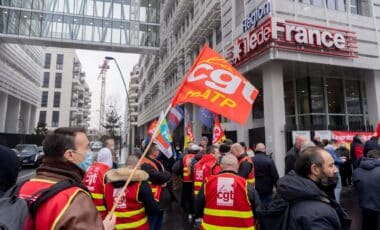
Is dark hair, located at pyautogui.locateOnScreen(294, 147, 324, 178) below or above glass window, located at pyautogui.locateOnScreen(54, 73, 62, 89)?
below

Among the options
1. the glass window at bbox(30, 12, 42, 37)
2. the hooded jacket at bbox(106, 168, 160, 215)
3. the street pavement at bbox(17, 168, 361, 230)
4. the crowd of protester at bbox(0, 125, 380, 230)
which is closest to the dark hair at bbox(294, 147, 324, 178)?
the crowd of protester at bbox(0, 125, 380, 230)

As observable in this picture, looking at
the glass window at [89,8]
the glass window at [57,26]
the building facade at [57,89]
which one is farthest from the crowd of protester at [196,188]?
the building facade at [57,89]

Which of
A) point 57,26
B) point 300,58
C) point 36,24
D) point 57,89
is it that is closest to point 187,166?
point 300,58

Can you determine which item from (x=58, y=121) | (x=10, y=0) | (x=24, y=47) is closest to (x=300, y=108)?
(x=10, y=0)

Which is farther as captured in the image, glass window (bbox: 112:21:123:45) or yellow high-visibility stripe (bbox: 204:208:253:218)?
glass window (bbox: 112:21:123:45)

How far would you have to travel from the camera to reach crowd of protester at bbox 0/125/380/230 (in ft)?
5.66

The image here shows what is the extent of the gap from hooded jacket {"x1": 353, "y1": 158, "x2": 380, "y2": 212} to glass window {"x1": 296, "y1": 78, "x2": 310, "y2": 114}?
12370 millimetres

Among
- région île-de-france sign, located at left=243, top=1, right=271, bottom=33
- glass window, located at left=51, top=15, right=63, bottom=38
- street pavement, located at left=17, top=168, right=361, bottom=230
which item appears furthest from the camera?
glass window, located at left=51, top=15, right=63, bottom=38

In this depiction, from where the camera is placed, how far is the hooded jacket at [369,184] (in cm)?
463

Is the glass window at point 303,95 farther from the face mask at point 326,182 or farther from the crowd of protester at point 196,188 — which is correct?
the face mask at point 326,182

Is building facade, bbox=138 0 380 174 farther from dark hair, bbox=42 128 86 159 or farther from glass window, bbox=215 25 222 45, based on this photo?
dark hair, bbox=42 128 86 159

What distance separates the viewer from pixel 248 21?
1397 cm

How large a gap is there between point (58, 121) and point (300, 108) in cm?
7328

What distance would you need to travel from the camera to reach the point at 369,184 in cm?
467
